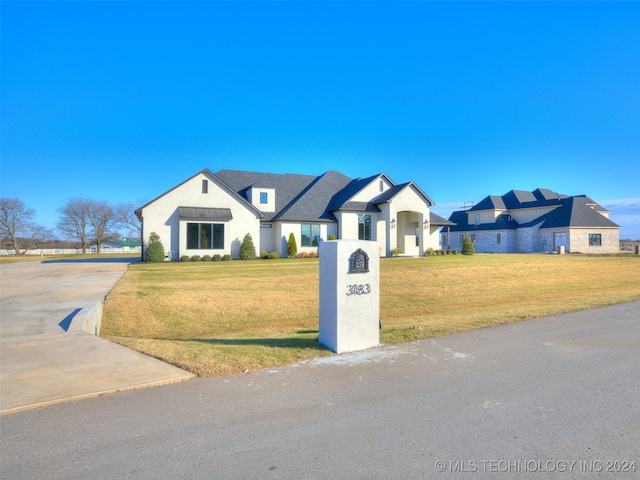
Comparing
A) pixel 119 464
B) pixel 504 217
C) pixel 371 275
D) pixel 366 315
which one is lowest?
pixel 119 464

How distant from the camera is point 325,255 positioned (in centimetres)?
643

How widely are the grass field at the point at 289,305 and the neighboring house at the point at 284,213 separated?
26.2 ft

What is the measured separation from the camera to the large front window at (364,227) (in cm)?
3087

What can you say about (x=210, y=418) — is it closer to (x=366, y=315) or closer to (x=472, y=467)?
(x=472, y=467)

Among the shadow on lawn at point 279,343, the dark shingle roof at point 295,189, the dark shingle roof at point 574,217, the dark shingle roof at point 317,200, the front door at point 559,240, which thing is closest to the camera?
the shadow on lawn at point 279,343

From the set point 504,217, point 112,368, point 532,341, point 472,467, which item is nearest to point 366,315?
point 532,341

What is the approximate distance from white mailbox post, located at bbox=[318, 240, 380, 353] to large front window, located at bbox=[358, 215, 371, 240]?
2457 cm

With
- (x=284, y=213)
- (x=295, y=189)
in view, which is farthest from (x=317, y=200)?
(x=284, y=213)

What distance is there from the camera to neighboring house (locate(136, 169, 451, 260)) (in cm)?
2634

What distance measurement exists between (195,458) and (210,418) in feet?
2.24

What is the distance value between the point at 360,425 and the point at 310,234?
26.7 m

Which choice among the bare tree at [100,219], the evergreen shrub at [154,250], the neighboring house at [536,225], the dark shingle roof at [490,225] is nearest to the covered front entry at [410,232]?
the dark shingle roof at [490,225]

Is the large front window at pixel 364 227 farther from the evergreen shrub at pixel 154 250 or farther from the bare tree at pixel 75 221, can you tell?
the bare tree at pixel 75 221

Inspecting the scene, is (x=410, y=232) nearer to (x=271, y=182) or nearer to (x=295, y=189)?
(x=295, y=189)
